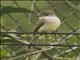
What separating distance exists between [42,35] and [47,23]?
0.50 ft

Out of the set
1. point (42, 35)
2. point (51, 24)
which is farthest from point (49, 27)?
point (42, 35)

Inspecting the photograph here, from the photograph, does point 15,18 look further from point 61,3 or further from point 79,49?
point 79,49

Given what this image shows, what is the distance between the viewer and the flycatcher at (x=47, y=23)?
5.18ft

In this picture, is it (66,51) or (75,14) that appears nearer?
(66,51)

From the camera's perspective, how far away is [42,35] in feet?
5.82

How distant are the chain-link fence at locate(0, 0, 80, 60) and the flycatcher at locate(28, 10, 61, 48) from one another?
0.10 feet

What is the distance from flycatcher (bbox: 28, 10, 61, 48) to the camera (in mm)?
1578

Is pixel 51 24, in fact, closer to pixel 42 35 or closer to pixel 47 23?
pixel 47 23

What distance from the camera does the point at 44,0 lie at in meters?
2.22

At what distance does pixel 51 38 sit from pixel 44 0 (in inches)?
16.3

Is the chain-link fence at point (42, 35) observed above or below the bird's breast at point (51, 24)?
below

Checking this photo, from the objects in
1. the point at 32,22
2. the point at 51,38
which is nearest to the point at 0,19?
the point at 32,22

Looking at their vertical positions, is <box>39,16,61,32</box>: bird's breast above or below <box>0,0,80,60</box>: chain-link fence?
above

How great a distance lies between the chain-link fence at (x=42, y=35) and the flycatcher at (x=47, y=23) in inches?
1.2
